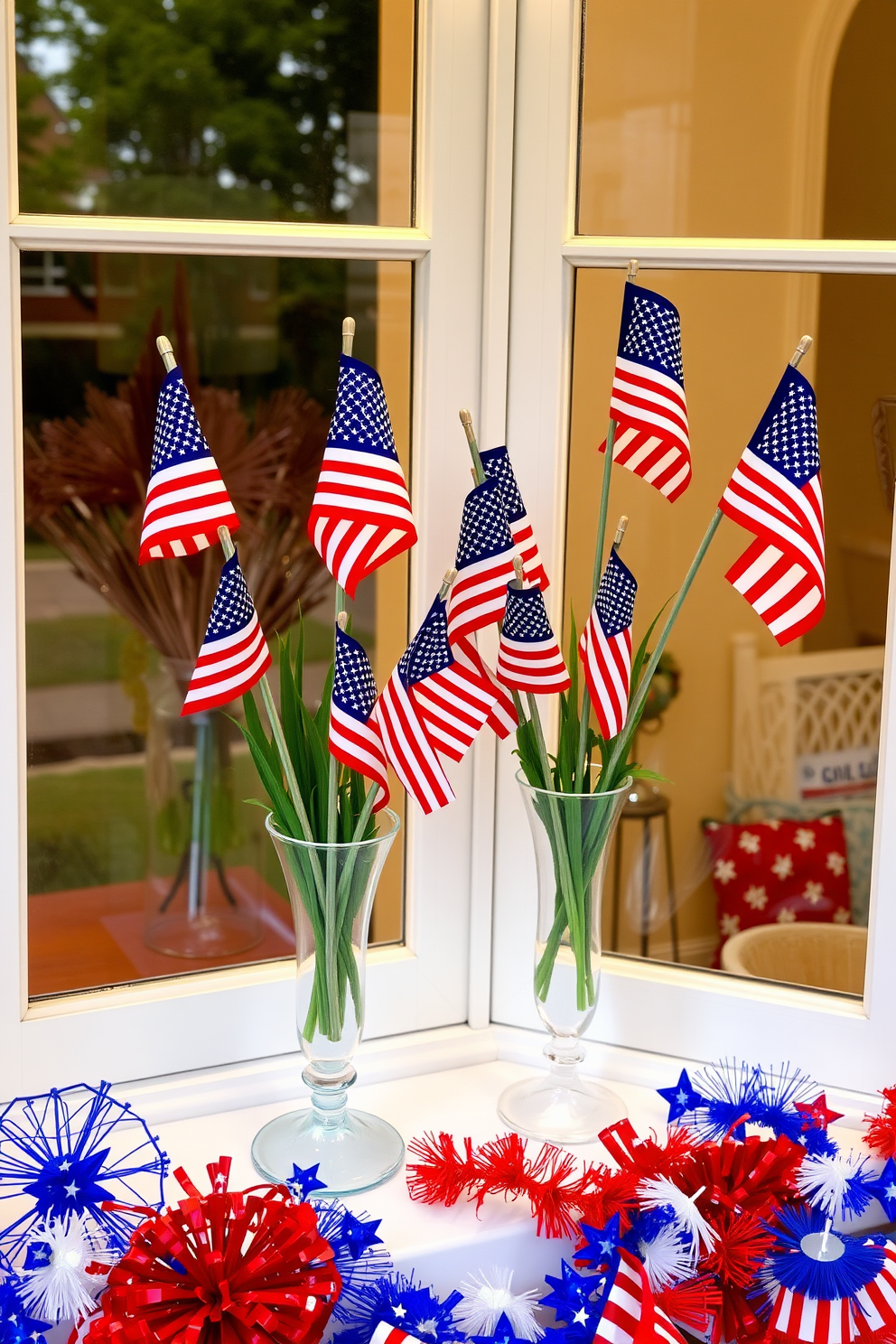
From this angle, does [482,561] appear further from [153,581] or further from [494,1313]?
[494,1313]

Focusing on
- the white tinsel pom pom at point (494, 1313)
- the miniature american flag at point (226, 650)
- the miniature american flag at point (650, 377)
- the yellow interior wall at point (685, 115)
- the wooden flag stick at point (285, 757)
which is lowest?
the white tinsel pom pom at point (494, 1313)

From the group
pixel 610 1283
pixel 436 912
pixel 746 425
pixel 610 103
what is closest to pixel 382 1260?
pixel 610 1283

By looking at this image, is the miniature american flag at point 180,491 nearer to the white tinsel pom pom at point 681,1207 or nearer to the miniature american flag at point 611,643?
the miniature american flag at point 611,643

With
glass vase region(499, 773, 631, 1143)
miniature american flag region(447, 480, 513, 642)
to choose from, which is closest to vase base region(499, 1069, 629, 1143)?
glass vase region(499, 773, 631, 1143)

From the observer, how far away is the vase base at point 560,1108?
3.82 ft

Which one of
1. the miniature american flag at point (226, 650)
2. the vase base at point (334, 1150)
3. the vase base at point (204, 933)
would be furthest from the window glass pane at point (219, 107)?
the vase base at point (334, 1150)

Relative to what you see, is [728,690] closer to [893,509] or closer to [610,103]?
[893,509]

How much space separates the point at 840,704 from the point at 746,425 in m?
0.44

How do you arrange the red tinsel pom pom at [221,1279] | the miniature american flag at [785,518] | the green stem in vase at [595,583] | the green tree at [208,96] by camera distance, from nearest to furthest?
the red tinsel pom pom at [221,1279] < the miniature american flag at [785,518] < the green stem in vase at [595,583] < the green tree at [208,96]

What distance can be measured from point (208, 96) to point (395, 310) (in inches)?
14.0

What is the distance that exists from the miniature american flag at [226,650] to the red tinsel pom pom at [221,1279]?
35cm

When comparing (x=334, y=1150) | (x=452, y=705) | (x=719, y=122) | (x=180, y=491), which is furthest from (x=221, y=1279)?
(x=719, y=122)

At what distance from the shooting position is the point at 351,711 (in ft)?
3.37

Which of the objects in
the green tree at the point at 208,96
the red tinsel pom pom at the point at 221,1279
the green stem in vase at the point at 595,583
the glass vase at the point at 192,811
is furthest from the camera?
the glass vase at the point at 192,811
